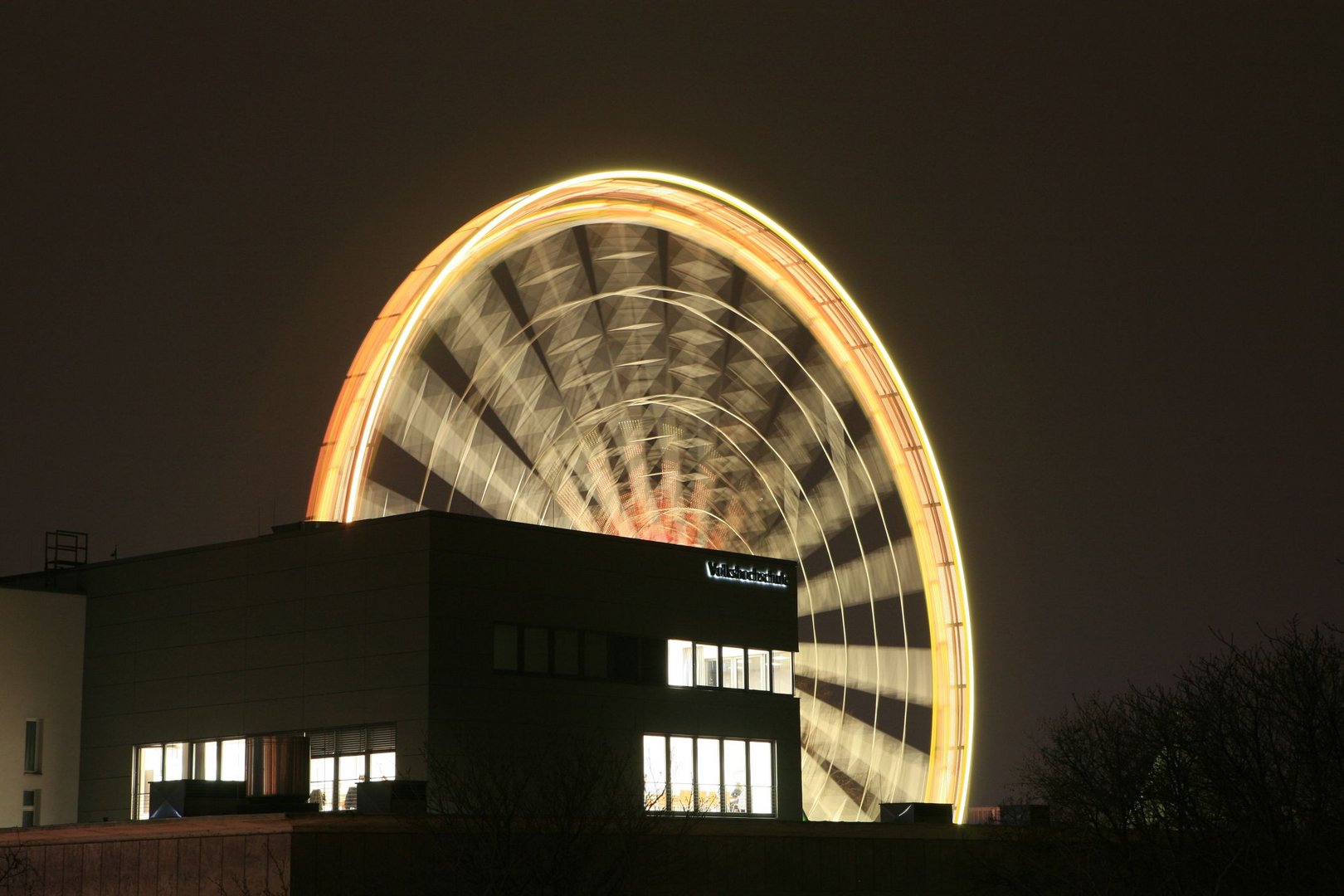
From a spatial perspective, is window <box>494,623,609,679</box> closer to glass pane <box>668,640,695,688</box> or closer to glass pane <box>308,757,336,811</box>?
glass pane <box>668,640,695,688</box>

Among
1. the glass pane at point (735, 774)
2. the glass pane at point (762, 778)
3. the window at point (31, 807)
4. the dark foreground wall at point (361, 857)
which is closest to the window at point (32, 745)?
the window at point (31, 807)

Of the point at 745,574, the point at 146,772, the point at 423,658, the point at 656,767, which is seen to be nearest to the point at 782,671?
the point at 745,574

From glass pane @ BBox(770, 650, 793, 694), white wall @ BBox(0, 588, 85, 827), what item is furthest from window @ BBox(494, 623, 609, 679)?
white wall @ BBox(0, 588, 85, 827)

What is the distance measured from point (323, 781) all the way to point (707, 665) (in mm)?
7264

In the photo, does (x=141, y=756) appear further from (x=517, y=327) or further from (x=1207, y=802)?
(x=1207, y=802)

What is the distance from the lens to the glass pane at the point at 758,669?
3303 cm

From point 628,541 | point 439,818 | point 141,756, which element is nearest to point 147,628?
point 141,756

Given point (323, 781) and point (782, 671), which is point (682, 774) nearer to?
point (782, 671)

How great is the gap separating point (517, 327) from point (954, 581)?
32.4ft

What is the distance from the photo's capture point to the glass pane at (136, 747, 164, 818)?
3111 cm

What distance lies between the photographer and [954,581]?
115ft

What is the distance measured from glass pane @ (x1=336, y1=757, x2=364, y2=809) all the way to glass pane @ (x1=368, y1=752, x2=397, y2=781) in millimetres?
179

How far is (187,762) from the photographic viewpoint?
30688 mm

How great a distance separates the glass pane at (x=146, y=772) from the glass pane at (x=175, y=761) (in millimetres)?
99
